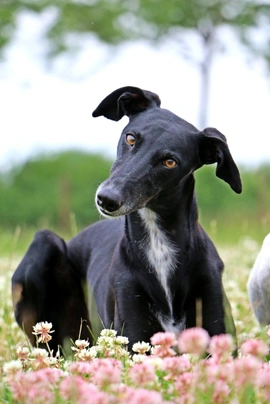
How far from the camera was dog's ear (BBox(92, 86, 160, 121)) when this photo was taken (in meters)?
4.60

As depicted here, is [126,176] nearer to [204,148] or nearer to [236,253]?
[204,148]

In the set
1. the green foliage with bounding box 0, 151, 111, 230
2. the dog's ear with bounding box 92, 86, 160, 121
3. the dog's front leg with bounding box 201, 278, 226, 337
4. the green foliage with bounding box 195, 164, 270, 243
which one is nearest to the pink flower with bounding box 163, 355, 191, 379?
the dog's front leg with bounding box 201, 278, 226, 337

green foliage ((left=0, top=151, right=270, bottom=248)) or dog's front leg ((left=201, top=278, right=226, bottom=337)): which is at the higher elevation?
green foliage ((left=0, top=151, right=270, bottom=248))

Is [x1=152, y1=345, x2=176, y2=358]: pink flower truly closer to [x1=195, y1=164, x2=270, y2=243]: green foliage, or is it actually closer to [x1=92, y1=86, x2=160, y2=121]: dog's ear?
[x1=92, y1=86, x2=160, y2=121]: dog's ear

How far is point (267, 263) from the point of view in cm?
488

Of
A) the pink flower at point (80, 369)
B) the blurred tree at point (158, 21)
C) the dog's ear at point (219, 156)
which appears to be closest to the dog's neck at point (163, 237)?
the dog's ear at point (219, 156)

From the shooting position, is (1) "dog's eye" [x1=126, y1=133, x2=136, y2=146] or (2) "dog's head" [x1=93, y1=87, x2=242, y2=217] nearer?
(2) "dog's head" [x1=93, y1=87, x2=242, y2=217]

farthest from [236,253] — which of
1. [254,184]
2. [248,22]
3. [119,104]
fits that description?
[248,22]

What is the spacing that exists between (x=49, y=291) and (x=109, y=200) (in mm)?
1862

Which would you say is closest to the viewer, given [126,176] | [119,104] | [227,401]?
[227,401]

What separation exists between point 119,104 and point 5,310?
1.97 metres

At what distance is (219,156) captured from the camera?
433cm

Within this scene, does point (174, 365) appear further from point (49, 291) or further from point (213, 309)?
point (49, 291)

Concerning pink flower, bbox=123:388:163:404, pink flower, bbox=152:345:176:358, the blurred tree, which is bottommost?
pink flower, bbox=123:388:163:404
